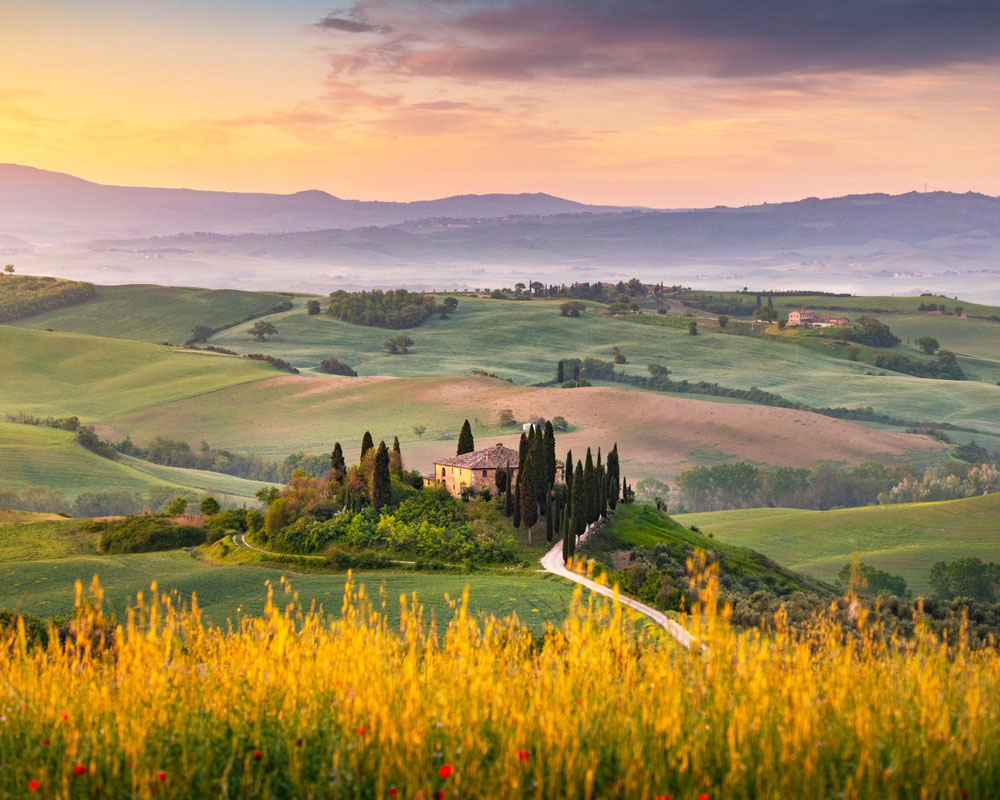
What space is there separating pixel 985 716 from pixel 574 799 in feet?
17.6

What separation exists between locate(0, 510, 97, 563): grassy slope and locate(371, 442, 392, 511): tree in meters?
18.6

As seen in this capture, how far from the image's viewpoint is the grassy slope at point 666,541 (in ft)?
237

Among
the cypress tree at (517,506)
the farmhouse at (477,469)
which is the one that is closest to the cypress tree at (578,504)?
the cypress tree at (517,506)

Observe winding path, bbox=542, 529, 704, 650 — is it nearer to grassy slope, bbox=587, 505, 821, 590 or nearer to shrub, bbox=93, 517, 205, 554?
grassy slope, bbox=587, 505, 821, 590

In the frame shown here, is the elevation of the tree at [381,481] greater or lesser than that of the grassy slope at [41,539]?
greater

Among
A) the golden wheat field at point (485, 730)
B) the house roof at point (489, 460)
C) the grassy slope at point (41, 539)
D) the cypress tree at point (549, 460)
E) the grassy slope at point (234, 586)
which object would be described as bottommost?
the grassy slope at point (41, 539)

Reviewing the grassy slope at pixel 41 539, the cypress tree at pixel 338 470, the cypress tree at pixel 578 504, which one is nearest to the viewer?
the cypress tree at pixel 578 504

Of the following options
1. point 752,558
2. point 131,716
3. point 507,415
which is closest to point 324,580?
point 752,558

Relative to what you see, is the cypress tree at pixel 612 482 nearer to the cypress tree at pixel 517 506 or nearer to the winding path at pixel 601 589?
the winding path at pixel 601 589

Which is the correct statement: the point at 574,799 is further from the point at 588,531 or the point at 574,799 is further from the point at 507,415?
the point at 507,415

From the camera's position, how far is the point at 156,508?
395 ft

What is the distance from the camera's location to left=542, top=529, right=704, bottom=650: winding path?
44219 mm

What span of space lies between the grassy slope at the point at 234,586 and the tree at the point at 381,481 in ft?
39.2

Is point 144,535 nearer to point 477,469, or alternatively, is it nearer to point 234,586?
point 234,586
